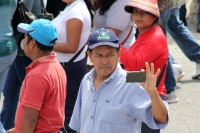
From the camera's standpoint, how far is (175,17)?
7516mm

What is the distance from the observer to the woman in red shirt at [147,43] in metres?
4.52

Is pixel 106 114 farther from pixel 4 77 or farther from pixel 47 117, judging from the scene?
pixel 4 77

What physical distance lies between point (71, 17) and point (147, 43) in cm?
107

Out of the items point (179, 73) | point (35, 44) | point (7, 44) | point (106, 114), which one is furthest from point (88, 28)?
point (179, 73)

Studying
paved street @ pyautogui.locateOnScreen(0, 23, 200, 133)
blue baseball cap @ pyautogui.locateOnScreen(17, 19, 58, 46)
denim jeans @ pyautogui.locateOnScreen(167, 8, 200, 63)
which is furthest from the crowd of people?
denim jeans @ pyautogui.locateOnScreen(167, 8, 200, 63)

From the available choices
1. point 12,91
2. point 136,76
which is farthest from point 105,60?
point 12,91

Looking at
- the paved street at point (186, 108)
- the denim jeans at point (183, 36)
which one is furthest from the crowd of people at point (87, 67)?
the denim jeans at point (183, 36)

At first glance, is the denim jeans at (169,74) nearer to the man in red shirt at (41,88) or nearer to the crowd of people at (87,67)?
the crowd of people at (87,67)

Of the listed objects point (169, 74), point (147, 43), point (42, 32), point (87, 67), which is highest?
point (42, 32)

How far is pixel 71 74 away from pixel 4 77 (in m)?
0.64

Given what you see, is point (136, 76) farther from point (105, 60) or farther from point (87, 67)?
point (87, 67)

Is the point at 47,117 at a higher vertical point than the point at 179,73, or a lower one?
higher

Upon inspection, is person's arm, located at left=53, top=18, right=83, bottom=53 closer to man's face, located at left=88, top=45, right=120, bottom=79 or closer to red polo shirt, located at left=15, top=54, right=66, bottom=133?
red polo shirt, located at left=15, top=54, right=66, bottom=133

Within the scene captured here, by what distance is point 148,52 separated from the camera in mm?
4512
